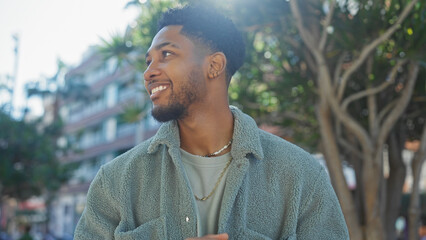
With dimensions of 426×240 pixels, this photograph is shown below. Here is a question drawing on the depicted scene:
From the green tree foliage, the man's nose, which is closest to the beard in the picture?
the man's nose

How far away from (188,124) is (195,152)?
0.12m

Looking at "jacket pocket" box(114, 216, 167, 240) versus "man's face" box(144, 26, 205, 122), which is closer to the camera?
"jacket pocket" box(114, 216, 167, 240)

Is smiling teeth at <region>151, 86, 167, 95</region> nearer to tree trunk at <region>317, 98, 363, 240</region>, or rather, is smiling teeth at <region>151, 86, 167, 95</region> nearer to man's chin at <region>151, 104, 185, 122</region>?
man's chin at <region>151, 104, 185, 122</region>

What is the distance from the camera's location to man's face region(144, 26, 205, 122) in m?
1.97

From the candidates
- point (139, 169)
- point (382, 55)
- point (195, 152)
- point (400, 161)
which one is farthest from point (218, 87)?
point (400, 161)

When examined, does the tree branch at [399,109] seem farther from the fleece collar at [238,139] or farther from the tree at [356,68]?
the fleece collar at [238,139]

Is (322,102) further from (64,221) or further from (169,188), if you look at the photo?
(64,221)

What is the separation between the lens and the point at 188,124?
2055mm

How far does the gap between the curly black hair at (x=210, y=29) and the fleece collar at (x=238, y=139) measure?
0.82 ft

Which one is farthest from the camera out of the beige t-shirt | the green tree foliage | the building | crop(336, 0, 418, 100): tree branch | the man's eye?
the building

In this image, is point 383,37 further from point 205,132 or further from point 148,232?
point 148,232

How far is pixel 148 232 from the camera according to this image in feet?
6.03

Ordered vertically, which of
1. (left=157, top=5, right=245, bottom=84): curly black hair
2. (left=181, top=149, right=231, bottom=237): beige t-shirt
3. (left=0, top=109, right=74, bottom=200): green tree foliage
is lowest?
(left=0, top=109, right=74, bottom=200): green tree foliage

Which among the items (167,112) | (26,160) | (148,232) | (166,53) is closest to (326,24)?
(166,53)
